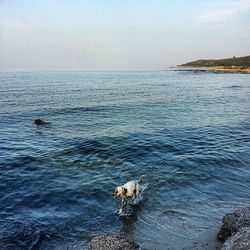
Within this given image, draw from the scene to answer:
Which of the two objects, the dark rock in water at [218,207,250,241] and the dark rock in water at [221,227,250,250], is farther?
the dark rock in water at [218,207,250,241]

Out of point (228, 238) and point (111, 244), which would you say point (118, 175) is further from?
point (228, 238)

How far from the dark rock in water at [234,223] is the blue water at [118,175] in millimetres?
518

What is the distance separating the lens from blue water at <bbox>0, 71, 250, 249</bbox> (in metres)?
13.5

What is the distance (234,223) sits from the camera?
472 inches

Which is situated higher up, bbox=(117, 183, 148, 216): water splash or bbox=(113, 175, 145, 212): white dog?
bbox=(113, 175, 145, 212): white dog

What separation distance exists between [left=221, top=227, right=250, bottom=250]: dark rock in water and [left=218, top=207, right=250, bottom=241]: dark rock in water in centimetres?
140

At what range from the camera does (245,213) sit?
1223cm

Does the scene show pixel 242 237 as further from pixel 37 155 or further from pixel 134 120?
pixel 134 120

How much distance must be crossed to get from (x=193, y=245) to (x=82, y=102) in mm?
40019

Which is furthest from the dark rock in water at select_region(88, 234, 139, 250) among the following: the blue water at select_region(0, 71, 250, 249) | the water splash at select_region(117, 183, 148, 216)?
the water splash at select_region(117, 183, 148, 216)

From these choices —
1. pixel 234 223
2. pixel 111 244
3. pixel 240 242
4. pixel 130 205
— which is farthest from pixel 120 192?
pixel 240 242

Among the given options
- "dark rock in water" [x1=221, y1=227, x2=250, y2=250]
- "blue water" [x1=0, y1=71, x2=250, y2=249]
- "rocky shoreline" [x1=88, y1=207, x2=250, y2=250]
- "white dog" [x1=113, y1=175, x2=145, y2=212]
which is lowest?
"blue water" [x1=0, y1=71, x2=250, y2=249]

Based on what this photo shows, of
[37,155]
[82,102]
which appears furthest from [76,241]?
[82,102]

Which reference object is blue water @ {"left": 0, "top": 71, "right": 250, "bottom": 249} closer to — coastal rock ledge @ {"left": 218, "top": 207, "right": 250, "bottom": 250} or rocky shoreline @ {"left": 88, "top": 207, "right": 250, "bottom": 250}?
coastal rock ledge @ {"left": 218, "top": 207, "right": 250, "bottom": 250}
